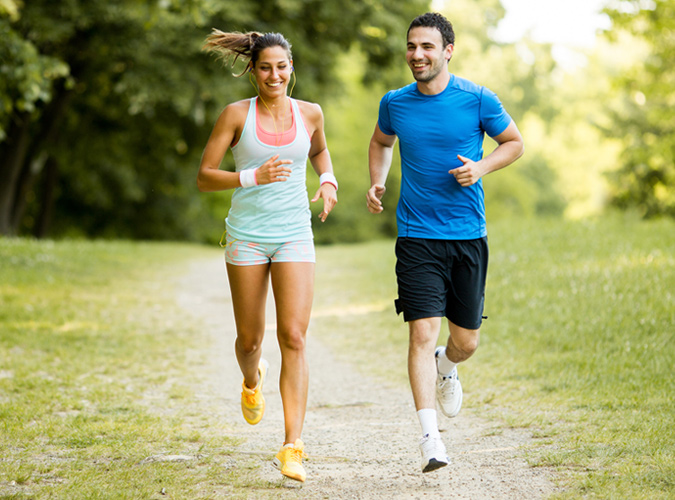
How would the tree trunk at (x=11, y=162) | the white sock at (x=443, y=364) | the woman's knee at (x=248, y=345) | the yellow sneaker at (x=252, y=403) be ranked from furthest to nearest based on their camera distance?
1. the tree trunk at (x=11, y=162)
2. the white sock at (x=443, y=364)
3. the yellow sneaker at (x=252, y=403)
4. the woman's knee at (x=248, y=345)

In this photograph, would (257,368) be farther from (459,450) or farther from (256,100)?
(256,100)

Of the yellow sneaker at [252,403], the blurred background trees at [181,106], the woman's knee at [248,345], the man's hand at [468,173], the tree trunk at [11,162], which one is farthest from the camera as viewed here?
the tree trunk at [11,162]

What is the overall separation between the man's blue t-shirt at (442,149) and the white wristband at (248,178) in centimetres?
94

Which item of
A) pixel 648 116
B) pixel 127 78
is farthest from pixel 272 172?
pixel 648 116

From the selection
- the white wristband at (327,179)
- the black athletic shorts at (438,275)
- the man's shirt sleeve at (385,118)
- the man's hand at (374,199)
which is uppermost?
the man's shirt sleeve at (385,118)

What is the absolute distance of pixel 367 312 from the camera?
37.6 ft

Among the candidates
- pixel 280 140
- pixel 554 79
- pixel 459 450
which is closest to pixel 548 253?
pixel 459 450

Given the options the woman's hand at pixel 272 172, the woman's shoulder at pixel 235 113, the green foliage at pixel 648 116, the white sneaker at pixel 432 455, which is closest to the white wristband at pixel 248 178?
the woman's hand at pixel 272 172

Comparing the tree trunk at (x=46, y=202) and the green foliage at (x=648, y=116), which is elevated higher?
the green foliage at (x=648, y=116)

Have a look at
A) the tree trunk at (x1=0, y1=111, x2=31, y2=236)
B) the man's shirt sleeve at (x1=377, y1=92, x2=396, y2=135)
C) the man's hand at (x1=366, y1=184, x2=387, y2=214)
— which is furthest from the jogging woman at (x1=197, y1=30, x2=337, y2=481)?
the tree trunk at (x1=0, y1=111, x2=31, y2=236)

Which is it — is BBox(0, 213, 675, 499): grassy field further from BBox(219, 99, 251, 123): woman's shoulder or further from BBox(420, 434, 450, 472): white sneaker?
BBox(219, 99, 251, 123): woman's shoulder

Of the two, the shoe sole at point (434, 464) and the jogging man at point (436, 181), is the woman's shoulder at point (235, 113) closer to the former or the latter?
the jogging man at point (436, 181)

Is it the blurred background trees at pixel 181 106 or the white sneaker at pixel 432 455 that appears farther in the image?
the blurred background trees at pixel 181 106

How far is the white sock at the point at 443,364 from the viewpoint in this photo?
18.0 feet
